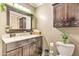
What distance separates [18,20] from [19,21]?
0.01m

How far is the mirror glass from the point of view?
1.22 m

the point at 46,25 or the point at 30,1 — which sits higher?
the point at 30,1

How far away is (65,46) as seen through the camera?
1.23 metres

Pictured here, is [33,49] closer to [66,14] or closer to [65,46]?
[65,46]

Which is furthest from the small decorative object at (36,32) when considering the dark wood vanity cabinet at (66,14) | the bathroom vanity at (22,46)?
the dark wood vanity cabinet at (66,14)

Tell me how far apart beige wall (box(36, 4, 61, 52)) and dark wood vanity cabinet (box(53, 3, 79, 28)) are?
0.05 m

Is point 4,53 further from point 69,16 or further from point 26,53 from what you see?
point 69,16

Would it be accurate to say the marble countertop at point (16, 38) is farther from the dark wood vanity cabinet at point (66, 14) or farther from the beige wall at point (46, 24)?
the dark wood vanity cabinet at point (66, 14)

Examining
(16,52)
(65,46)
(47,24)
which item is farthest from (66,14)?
(16,52)

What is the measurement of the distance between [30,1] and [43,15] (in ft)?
0.64

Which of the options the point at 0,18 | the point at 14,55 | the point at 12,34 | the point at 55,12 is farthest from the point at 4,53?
the point at 55,12

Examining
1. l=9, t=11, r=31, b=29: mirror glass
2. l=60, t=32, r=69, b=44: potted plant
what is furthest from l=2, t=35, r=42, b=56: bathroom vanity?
l=60, t=32, r=69, b=44: potted plant

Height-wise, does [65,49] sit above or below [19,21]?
below

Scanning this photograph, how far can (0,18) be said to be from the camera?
3.91 feet
